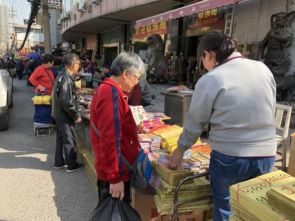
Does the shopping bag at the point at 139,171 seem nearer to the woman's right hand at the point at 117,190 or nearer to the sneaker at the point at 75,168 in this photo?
the woman's right hand at the point at 117,190

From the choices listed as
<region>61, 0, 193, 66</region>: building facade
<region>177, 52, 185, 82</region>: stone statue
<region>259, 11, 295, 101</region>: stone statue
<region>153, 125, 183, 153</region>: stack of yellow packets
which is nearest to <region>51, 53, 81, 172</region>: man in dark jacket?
<region>153, 125, 183, 153</region>: stack of yellow packets

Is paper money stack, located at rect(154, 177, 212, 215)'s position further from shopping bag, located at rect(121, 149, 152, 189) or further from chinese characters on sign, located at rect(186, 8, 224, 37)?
chinese characters on sign, located at rect(186, 8, 224, 37)

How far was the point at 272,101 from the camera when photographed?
2.05 meters

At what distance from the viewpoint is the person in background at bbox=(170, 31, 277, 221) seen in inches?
76.4

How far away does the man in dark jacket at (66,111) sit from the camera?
14.7 ft

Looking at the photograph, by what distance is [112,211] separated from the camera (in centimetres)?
216

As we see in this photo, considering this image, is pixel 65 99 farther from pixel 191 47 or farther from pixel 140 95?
pixel 191 47

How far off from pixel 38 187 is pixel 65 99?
1261 mm

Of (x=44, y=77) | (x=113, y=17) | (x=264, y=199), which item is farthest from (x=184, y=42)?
(x=264, y=199)

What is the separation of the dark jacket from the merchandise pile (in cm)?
325

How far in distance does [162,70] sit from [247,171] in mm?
11566

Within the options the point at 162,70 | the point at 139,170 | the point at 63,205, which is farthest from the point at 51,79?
the point at 162,70

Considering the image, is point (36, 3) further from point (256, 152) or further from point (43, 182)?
point (256, 152)

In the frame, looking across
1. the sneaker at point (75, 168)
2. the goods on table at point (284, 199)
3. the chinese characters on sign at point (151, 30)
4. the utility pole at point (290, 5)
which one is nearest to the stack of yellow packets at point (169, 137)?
the goods on table at point (284, 199)
